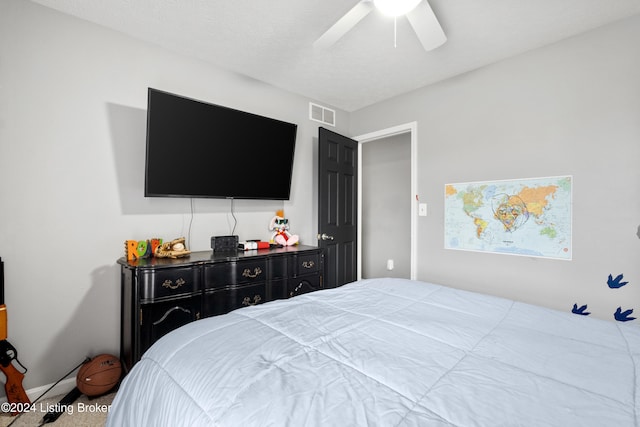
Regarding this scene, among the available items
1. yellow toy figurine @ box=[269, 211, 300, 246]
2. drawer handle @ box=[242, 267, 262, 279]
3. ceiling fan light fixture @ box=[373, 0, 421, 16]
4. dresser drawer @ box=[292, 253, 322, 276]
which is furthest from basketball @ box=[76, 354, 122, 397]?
ceiling fan light fixture @ box=[373, 0, 421, 16]

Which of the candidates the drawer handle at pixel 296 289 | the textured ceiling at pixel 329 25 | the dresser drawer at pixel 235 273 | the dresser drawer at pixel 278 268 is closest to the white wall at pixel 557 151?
the textured ceiling at pixel 329 25

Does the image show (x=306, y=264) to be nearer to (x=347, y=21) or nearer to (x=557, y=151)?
(x=347, y=21)

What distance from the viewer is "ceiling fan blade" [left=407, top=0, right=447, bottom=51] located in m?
1.64

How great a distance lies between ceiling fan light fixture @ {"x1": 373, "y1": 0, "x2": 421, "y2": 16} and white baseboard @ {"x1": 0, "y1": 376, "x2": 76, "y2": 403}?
3.12m

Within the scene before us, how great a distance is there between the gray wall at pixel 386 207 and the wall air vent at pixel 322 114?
3.30 feet

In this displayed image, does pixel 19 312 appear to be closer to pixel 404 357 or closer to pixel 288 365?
pixel 288 365

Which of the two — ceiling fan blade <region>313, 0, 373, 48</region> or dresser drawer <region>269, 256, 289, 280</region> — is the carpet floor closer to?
dresser drawer <region>269, 256, 289, 280</region>

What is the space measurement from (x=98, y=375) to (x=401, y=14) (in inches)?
114

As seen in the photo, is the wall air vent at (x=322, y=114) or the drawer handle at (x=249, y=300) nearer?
the drawer handle at (x=249, y=300)

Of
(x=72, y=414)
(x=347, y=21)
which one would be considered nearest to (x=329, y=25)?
(x=347, y=21)

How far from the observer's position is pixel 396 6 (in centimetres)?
159

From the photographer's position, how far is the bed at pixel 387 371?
0.68 m

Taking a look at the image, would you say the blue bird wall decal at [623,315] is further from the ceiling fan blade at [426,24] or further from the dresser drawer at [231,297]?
the dresser drawer at [231,297]

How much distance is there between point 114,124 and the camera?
88.1 inches
